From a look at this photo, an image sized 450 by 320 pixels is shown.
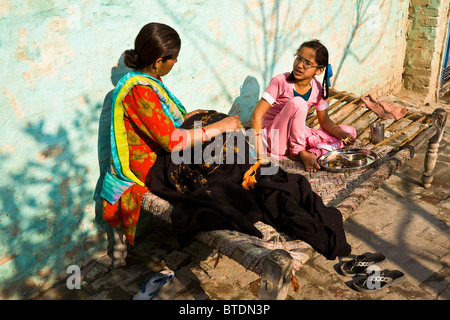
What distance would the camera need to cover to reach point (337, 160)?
3797mm

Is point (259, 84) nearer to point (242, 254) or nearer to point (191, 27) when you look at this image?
point (191, 27)

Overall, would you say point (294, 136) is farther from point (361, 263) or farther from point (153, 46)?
point (153, 46)

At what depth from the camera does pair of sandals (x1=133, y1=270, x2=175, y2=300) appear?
122 inches

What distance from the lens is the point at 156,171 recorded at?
3059 millimetres

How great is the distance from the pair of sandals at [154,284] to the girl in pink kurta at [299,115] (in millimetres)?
1279

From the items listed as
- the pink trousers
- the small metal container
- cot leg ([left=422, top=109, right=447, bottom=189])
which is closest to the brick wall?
cot leg ([left=422, top=109, right=447, bottom=189])

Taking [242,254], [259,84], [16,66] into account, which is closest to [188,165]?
[242,254]

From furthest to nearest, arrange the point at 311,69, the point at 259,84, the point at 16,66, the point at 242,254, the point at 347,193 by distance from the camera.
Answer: the point at 259,84, the point at 311,69, the point at 347,193, the point at 16,66, the point at 242,254

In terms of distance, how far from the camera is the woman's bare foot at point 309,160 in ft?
12.1

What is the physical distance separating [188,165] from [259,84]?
2.03 m

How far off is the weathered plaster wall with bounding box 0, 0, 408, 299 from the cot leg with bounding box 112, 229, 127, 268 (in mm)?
186

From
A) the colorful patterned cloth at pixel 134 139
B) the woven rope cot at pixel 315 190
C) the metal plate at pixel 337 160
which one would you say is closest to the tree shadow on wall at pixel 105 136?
the colorful patterned cloth at pixel 134 139

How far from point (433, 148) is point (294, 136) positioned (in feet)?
5.33
